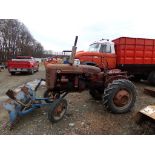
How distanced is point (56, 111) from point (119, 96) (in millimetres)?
1662

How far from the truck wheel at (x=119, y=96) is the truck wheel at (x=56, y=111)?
108 centimetres

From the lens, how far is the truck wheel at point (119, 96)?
473 centimetres

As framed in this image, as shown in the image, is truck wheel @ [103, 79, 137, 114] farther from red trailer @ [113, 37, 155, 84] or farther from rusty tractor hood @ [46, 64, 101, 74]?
red trailer @ [113, 37, 155, 84]

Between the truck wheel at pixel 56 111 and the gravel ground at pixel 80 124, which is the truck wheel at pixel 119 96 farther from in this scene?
the truck wheel at pixel 56 111

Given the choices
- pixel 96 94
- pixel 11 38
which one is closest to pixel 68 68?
pixel 96 94

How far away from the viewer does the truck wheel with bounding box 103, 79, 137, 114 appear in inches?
186

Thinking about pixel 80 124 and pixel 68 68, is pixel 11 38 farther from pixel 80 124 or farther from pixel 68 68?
pixel 80 124

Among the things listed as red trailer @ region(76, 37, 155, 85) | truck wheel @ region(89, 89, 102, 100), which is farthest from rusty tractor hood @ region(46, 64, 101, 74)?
red trailer @ region(76, 37, 155, 85)

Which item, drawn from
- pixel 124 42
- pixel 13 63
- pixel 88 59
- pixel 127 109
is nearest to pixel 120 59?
pixel 124 42

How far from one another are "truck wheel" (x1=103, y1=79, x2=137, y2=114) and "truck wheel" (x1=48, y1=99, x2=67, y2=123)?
3.56 ft

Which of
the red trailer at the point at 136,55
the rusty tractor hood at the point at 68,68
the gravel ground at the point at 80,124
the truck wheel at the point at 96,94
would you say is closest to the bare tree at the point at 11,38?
the red trailer at the point at 136,55

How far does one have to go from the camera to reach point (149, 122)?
3.94m

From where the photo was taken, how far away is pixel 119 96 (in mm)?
4859

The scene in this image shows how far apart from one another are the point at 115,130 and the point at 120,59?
5.75 m
